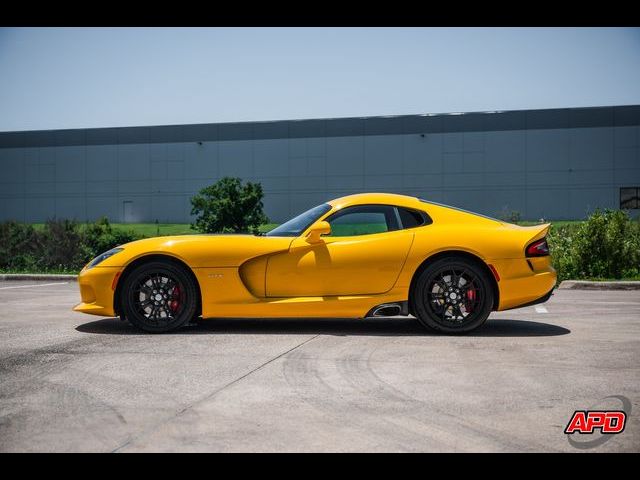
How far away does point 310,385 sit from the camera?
4.70 m

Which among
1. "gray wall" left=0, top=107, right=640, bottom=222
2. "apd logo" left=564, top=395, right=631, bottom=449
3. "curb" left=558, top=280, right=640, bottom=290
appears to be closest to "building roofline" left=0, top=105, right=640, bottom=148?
"gray wall" left=0, top=107, right=640, bottom=222

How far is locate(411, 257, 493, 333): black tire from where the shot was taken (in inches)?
269

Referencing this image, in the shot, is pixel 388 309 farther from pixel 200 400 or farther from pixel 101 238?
pixel 101 238

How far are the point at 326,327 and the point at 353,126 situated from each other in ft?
129

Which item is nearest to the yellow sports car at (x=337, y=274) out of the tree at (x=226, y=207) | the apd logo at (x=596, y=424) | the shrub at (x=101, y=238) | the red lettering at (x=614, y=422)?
the apd logo at (x=596, y=424)

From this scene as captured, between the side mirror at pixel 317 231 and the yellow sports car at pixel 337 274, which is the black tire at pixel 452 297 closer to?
the yellow sports car at pixel 337 274

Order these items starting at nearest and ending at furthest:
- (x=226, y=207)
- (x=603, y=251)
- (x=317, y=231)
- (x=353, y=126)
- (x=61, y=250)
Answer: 1. (x=317, y=231)
2. (x=603, y=251)
3. (x=61, y=250)
4. (x=226, y=207)
5. (x=353, y=126)

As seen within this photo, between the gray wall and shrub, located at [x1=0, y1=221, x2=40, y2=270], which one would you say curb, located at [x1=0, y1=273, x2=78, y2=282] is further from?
the gray wall

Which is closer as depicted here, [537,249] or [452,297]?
[452,297]

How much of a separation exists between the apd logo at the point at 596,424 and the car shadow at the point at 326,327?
2.95m

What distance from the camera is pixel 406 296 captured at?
269 inches

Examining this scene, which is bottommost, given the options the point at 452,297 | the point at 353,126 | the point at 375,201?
the point at 452,297

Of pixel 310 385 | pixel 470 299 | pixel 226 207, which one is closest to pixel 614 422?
pixel 310 385

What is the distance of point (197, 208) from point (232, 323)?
20.4 m
